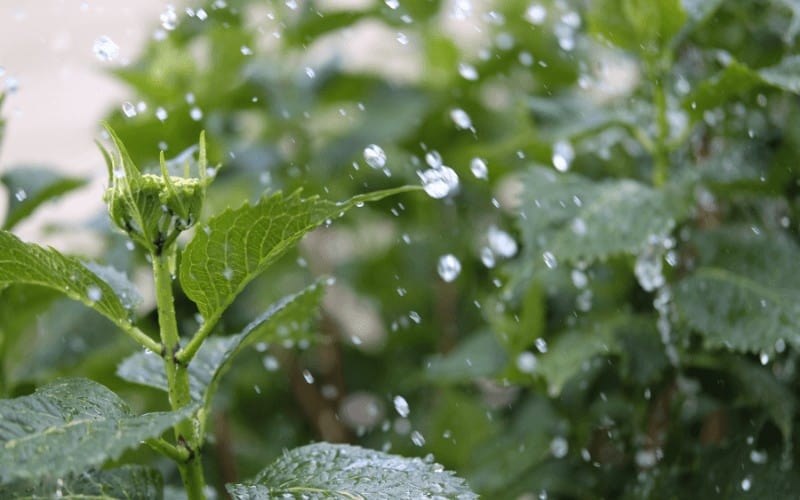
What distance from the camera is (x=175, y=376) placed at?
17.1 inches

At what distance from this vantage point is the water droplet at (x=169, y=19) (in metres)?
0.98

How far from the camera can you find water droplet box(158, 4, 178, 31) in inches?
38.7

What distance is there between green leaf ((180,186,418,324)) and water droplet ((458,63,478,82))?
2.28 ft

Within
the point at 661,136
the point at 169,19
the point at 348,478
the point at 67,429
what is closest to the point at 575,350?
the point at 661,136

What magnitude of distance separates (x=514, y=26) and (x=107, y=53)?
23.0 inches

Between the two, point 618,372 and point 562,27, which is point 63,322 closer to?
point 618,372

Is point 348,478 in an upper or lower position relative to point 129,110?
upper

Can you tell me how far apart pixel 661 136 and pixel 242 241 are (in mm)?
390

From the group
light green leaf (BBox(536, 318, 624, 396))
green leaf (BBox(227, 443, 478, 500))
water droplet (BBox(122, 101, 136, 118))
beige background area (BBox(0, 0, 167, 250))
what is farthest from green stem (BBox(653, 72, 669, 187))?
beige background area (BBox(0, 0, 167, 250))

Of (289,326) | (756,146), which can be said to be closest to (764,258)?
(756,146)

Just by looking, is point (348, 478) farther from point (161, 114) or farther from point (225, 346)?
point (161, 114)

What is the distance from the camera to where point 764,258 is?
0.66m

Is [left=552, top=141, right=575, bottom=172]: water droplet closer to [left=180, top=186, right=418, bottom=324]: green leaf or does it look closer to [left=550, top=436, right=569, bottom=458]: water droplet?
[left=550, top=436, right=569, bottom=458]: water droplet

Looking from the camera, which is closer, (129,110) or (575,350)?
(575,350)
